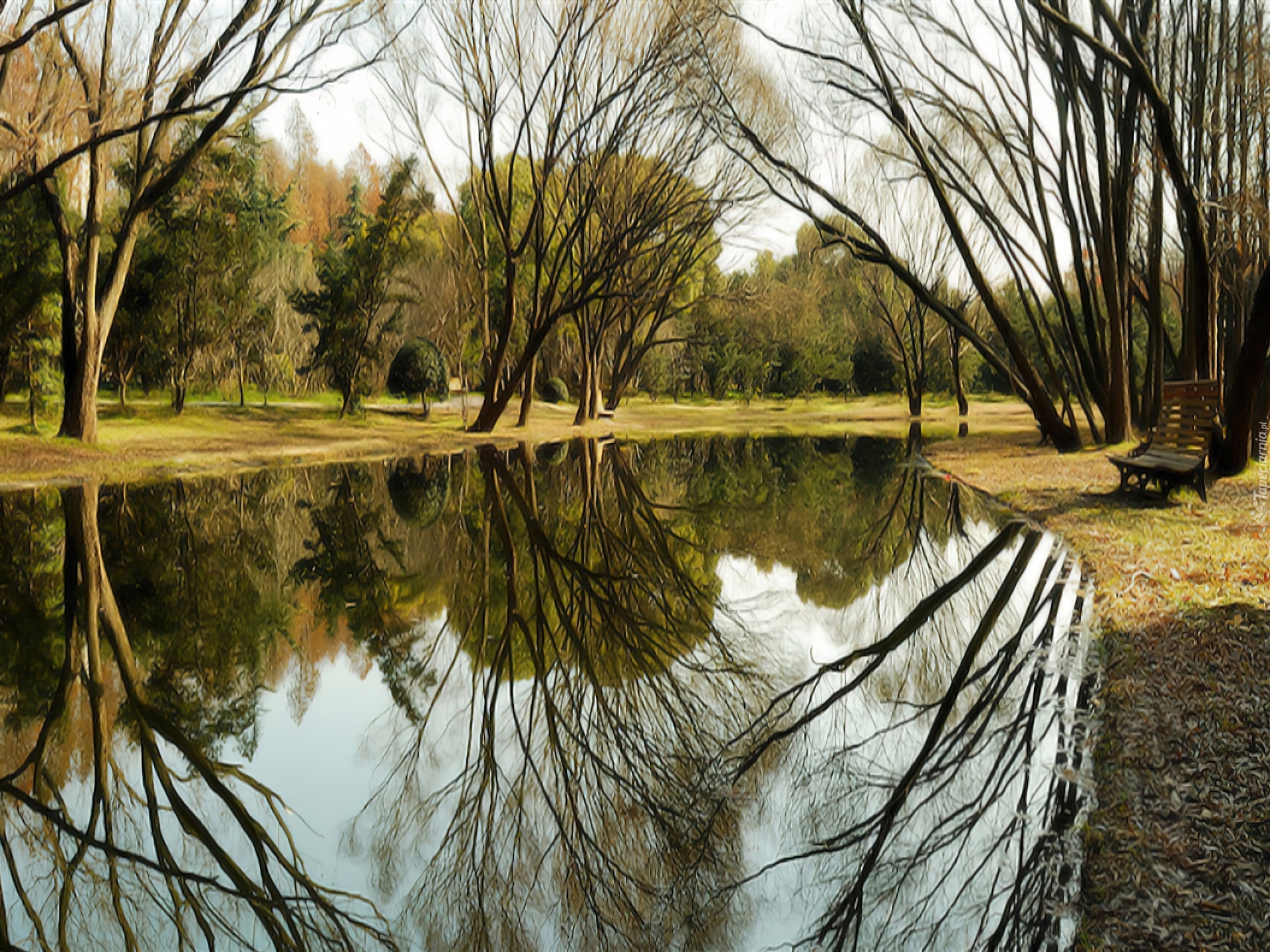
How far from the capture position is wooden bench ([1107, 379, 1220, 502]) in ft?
37.5

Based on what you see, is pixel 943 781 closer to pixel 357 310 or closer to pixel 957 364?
pixel 357 310

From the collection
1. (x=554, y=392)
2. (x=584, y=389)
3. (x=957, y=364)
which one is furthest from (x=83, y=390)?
(x=957, y=364)

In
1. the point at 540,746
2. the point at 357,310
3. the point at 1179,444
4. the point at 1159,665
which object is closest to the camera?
the point at 540,746

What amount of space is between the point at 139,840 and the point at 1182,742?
4.81m

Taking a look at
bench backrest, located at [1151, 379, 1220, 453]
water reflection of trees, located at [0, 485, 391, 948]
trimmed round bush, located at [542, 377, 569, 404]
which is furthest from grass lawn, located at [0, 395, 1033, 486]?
bench backrest, located at [1151, 379, 1220, 453]

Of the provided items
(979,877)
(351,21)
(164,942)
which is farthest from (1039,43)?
(164,942)

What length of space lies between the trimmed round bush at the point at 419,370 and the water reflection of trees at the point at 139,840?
2619 cm

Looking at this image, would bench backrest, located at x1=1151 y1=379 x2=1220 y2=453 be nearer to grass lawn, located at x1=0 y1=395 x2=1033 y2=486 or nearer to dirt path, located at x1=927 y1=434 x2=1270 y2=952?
dirt path, located at x1=927 y1=434 x2=1270 y2=952

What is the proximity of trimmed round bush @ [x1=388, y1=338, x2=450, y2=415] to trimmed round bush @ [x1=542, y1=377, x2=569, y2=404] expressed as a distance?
13556 millimetres

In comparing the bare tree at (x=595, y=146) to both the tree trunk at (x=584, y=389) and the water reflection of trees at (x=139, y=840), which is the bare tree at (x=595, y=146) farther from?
the water reflection of trees at (x=139, y=840)

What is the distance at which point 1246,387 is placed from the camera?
1293cm

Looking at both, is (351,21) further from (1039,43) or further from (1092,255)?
(1092,255)

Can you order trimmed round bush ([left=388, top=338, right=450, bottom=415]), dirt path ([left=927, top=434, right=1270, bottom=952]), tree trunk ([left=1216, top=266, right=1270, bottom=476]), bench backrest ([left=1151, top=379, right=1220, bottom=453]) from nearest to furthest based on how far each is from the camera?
dirt path ([left=927, top=434, right=1270, bottom=952]) → bench backrest ([left=1151, top=379, right=1220, bottom=453]) → tree trunk ([left=1216, top=266, right=1270, bottom=476]) → trimmed round bush ([left=388, top=338, right=450, bottom=415])

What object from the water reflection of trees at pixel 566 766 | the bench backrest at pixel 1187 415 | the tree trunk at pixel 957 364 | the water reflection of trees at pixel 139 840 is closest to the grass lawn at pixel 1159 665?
the bench backrest at pixel 1187 415
